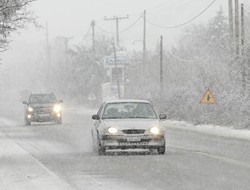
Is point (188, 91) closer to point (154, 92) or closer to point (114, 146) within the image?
point (154, 92)

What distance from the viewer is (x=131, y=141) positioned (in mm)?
18062

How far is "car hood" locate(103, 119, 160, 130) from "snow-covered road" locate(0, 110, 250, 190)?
2.42 ft

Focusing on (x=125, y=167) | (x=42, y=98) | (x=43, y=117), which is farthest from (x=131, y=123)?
(x=42, y=98)

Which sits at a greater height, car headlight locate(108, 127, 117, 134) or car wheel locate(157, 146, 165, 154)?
car headlight locate(108, 127, 117, 134)

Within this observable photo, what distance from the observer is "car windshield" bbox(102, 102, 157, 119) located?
1941 cm

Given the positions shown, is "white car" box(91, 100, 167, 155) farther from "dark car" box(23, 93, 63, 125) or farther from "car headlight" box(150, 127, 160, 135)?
"dark car" box(23, 93, 63, 125)

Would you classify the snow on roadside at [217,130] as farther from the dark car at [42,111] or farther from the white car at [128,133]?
the white car at [128,133]

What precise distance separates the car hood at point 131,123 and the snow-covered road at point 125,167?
29.1 inches

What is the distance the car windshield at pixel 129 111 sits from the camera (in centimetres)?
1941

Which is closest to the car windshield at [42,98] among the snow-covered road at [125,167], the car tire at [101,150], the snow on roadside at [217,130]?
the snow on roadside at [217,130]

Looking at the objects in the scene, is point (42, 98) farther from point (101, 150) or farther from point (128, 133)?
point (128, 133)

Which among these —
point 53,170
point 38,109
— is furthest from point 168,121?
point 53,170

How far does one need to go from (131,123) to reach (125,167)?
10.2 ft

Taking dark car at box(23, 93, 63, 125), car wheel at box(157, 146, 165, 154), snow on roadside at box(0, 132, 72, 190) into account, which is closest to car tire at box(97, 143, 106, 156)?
car wheel at box(157, 146, 165, 154)
